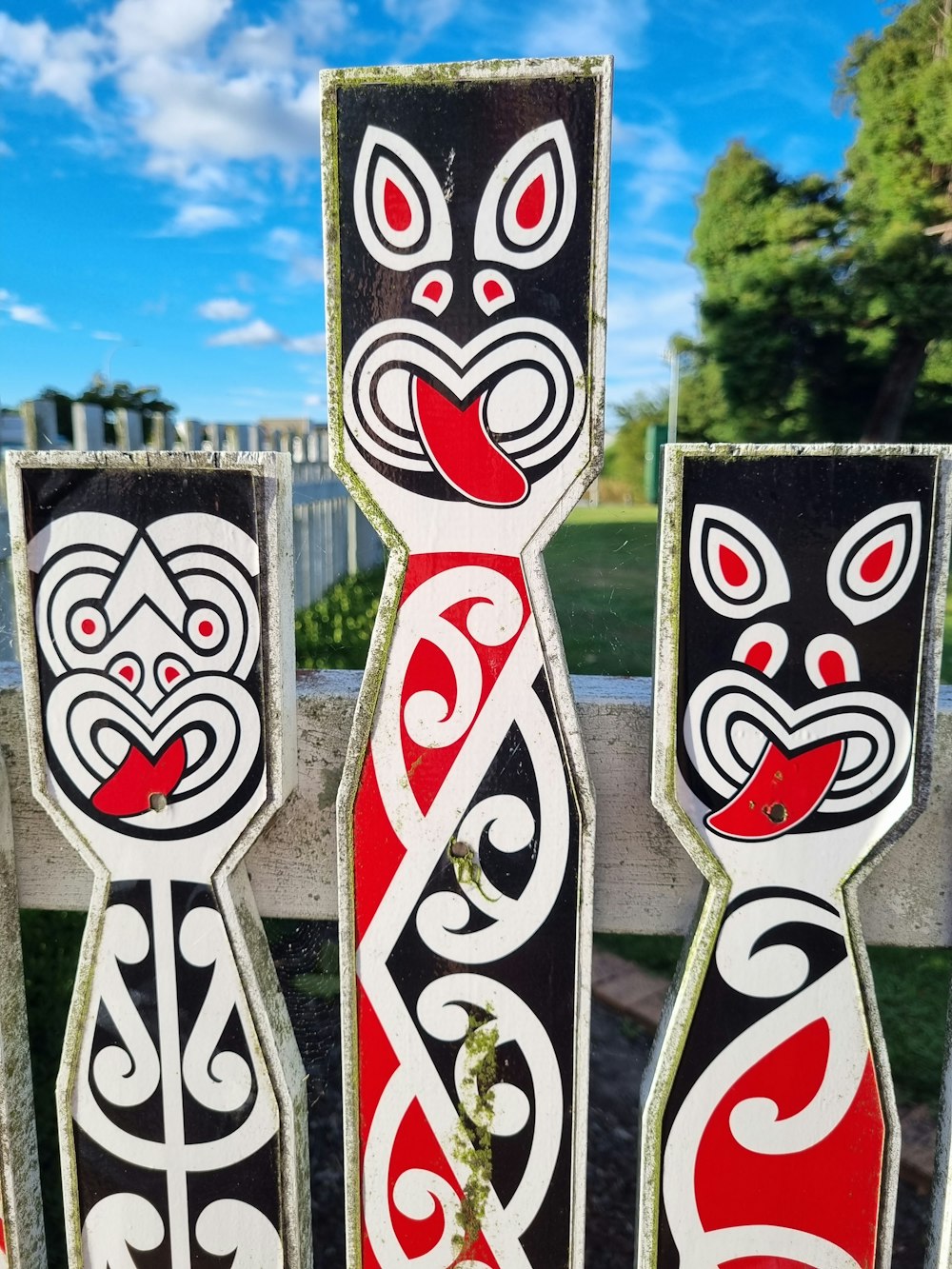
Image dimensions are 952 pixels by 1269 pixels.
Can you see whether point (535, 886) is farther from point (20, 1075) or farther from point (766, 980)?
point (20, 1075)

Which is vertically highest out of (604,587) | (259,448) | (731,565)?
(259,448)

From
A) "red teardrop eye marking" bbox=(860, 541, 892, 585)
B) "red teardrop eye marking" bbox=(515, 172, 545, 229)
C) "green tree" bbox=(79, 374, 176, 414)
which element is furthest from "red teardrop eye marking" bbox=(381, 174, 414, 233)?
"green tree" bbox=(79, 374, 176, 414)

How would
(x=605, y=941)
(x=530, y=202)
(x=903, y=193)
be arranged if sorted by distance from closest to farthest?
(x=530, y=202) → (x=605, y=941) → (x=903, y=193)

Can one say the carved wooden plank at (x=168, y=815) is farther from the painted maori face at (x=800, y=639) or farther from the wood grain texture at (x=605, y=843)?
the painted maori face at (x=800, y=639)

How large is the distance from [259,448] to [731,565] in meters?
4.79

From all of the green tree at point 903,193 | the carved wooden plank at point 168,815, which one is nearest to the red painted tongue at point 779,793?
the carved wooden plank at point 168,815

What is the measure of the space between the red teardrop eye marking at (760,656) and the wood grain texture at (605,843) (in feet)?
0.42

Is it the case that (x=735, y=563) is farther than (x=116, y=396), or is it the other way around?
(x=116, y=396)

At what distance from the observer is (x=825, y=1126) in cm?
95

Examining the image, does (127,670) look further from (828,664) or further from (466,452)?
(828,664)

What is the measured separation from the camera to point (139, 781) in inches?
38.6

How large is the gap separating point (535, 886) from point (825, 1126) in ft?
1.39

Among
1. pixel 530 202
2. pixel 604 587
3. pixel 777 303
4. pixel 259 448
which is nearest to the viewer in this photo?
pixel 530 202

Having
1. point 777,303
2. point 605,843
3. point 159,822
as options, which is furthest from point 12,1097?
point 777,303
